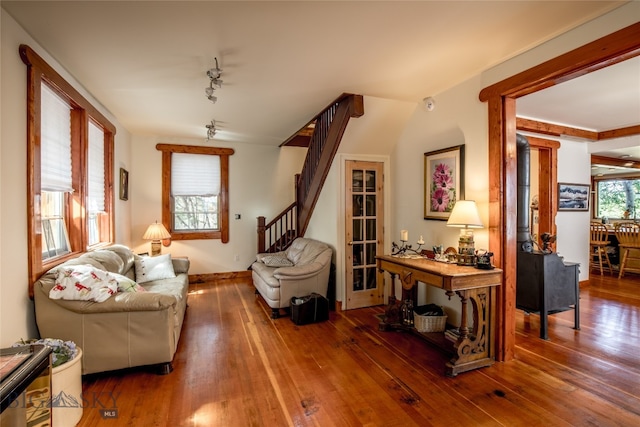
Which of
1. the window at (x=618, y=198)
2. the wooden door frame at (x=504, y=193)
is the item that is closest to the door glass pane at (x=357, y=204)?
the wooden door frame at (x=504, y=193)

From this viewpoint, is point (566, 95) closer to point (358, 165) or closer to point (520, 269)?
point (520, 269)

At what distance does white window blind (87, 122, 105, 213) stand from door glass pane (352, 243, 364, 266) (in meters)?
3.18

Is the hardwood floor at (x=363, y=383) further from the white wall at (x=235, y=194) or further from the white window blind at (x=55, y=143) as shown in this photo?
the white wall at (x=235, y=194)

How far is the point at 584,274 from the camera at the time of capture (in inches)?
205

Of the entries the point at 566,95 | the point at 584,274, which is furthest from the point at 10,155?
the point at 584,274

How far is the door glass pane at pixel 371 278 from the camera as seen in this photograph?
4.25 meters

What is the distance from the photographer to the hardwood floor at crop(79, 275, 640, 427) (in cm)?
198

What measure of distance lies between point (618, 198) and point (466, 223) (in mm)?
9488

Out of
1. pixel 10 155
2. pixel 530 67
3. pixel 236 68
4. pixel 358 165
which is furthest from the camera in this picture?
pixel 358 165

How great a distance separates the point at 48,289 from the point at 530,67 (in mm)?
4032

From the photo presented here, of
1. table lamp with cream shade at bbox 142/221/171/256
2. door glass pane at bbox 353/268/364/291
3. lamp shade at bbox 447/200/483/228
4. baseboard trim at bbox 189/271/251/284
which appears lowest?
baseboard trim at bbox 189/271/251/284

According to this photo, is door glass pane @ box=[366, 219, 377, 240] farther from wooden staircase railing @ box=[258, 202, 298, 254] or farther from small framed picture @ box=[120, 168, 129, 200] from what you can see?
small framed picture @ box=[120, 168, 129, 200]

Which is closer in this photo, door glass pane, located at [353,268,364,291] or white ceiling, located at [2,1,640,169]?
white ceiling, located at [2,1,640,169]

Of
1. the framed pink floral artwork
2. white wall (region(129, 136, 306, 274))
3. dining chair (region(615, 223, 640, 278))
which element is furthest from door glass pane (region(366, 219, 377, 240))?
dining chair (region(615, 223, 640, 278))
